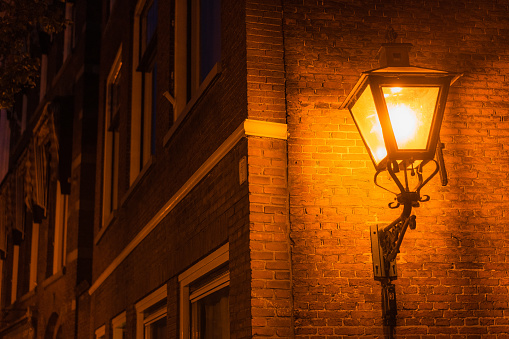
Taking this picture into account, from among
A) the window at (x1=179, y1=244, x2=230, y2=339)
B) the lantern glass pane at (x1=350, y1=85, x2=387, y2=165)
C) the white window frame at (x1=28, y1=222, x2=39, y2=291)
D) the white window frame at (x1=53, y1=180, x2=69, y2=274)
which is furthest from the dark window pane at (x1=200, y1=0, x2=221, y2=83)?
the white window frame at (x1=28, y1=222, x2=39, y2=291)

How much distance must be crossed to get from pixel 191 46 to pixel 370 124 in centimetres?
379

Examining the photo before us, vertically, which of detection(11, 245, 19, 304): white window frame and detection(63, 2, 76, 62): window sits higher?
detection(63, 2, 76, 62): window

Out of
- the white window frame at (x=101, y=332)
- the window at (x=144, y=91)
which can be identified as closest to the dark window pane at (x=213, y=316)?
the window at (x=144, y=91)

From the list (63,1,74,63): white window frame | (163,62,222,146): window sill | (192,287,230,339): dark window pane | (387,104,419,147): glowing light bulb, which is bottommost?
(192,287,230,339): dark window pane

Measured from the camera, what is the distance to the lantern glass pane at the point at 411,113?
496 cm

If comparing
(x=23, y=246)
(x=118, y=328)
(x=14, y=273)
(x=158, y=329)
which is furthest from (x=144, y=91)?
(x=14, y=273)

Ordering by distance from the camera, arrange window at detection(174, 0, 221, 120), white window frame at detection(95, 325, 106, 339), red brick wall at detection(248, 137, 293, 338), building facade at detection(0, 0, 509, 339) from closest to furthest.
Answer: red brick wall at detection(248, 137, 293, 338) → building facade at detection(0, 0, 509, 339) → window at detection(174, 0, 221, 120) → white window frame at detection(95, 325, 106, 339)

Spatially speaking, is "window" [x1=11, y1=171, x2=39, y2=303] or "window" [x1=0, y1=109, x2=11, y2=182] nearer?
"window" [x1=11, y1=171, x2=39, y2=303]

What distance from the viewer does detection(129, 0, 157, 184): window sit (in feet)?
34.8

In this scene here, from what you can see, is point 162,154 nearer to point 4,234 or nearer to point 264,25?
point 264,25

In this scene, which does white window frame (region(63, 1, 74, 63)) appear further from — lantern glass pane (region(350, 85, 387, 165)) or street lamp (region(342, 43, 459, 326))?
street lamp (region(342, 43, 459, 326))

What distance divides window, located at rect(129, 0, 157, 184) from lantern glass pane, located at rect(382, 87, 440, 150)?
586 centimetres

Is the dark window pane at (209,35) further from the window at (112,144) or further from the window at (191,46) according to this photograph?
the window at (112,144)

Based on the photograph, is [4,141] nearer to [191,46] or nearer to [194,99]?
[191,46]
